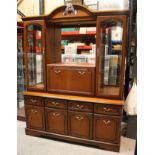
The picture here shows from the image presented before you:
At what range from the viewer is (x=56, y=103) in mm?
2635

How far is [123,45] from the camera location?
2.31 metres

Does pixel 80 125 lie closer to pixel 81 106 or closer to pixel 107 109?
pixel 81 106

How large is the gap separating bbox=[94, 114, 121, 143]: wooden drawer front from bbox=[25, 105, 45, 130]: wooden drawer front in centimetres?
89

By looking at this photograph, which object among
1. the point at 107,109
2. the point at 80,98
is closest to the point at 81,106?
the point at 80,98

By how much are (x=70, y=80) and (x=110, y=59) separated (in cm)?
70

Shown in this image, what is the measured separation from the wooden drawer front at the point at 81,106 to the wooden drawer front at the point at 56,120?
17cm

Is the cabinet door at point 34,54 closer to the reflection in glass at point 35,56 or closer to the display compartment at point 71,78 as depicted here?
the reflection in glass at point 35,56

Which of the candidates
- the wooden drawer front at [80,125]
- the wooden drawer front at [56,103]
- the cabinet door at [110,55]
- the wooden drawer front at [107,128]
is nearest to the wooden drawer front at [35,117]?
the wooden drawer front at [56,103]
